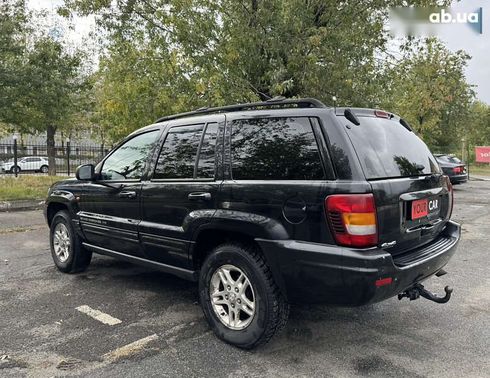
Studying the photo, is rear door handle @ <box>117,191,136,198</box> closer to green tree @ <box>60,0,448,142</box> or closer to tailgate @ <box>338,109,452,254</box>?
tailgate @ <box>338,109,452,254</box>

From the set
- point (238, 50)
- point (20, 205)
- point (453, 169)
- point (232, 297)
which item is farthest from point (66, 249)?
point (453, 169)

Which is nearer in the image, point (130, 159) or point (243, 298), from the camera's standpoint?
point (243, 298)

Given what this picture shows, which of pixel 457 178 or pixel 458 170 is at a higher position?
pixel 458 170

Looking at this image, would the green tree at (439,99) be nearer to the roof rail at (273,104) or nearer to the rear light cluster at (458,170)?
the rear light cluster at (458,170)

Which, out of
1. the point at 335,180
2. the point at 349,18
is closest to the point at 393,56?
the point at 349,18

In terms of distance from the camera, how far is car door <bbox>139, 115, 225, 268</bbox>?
3.60 m

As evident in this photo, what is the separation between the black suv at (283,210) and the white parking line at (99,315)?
0.58 metres

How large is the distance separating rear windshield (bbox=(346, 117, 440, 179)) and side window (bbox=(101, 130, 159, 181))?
2050mm

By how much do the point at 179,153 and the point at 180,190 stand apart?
1.33 feet

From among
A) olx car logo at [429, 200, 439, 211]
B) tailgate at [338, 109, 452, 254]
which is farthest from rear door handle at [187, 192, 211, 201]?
olx car logo at [429, 200, 439, 211]

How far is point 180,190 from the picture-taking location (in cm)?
377

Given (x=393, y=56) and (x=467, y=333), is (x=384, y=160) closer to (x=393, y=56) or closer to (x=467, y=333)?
(x=467, y=333)

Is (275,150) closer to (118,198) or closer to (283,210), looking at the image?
(283,210)

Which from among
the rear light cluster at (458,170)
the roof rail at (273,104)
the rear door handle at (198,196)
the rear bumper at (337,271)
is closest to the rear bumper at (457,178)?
the rear light cluster at (458,170)
